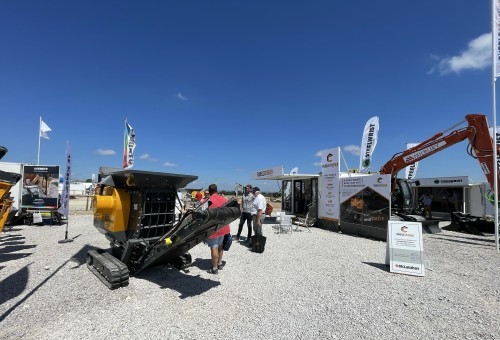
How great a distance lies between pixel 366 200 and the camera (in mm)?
11078

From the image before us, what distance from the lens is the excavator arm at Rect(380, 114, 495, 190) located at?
9.84 metres

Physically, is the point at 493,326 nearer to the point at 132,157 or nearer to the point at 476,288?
the point at 476,288

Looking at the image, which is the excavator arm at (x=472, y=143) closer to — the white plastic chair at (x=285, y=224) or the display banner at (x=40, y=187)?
the white plastic chair at (x=285, y=224)

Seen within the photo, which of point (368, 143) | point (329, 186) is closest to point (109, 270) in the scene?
point (329, 186)

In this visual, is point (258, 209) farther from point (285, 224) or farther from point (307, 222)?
point (307, 222)

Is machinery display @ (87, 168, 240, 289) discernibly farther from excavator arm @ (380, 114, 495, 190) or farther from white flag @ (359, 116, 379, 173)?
white flag @ (359, 116, 379, 173)

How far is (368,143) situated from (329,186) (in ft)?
12.9

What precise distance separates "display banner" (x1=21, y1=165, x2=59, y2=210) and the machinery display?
876cm

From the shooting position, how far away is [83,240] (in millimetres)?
9086

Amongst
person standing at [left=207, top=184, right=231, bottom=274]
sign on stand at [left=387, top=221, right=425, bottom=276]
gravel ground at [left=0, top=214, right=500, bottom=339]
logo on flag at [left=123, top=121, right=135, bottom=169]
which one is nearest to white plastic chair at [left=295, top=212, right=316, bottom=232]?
gravel ground at [left=0, top=214, right=500, bottom=339]

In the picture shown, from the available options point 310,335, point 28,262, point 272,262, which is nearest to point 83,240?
point 28,262

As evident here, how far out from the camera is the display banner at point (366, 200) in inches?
408

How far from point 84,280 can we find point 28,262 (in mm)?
2218

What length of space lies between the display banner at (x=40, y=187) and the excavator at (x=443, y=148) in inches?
567
